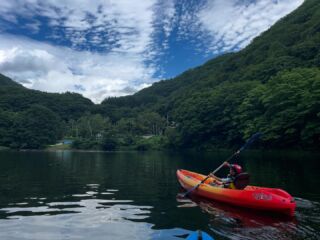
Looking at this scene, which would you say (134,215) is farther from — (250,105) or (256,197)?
(250,105)

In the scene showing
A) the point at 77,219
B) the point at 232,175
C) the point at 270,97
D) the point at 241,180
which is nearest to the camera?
the point at 77,219

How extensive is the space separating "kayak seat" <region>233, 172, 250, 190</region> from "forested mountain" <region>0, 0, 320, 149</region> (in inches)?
1332

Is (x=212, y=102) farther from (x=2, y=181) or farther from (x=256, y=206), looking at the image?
(x=256, y=206)

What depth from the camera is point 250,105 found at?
65375 millimetres

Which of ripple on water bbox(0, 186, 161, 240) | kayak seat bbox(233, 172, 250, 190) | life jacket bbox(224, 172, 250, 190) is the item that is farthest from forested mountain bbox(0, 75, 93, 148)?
kayak seat bbox(233, 172, 250, 190)

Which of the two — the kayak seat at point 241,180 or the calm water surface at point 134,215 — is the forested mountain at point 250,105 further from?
the kayak seat at point 241,180

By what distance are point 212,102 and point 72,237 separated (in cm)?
7501

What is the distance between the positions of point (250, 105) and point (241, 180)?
51647 millimetres

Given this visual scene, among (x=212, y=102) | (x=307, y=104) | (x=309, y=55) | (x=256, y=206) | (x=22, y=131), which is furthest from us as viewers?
(x=22, y=131)

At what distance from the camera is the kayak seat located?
617 inches

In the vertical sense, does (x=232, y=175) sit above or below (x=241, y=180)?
above

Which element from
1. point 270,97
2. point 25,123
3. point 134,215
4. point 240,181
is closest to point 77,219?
point 134,215

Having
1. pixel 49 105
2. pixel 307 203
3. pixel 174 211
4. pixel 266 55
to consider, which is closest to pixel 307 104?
pixel 307 203

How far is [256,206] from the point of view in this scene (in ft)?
46.9
